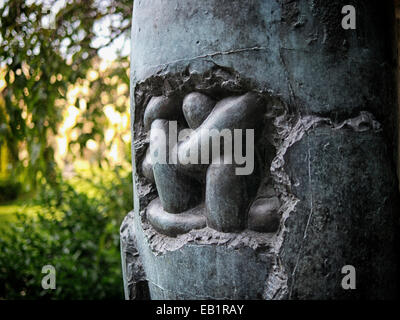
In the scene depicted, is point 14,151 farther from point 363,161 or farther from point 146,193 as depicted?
point 363,161

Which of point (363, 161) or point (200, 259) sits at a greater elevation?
point (363, 161)

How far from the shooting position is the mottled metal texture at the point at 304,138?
1.07m

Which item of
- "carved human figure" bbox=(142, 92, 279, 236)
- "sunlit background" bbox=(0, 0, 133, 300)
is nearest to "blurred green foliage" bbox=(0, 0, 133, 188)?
"sunlit background" bbox=(0, 0, 133, 300)

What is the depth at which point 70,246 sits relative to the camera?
9.05 ft

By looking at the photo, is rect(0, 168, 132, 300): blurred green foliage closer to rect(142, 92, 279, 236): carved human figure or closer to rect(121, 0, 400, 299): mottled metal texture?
rect(142, 92, 279, 236): carved human figure

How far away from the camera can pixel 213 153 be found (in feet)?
3.80

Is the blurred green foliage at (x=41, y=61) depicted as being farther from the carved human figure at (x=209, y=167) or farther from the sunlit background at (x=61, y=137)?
the carved human figure at (x=209, y=167)

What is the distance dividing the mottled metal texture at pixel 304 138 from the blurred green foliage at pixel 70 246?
A: 1582 millimetres

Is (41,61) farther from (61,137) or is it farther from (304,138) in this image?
(304,138)

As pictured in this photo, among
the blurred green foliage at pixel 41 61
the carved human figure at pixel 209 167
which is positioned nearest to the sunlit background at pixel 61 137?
the blurred green foliage at pixel 41 61

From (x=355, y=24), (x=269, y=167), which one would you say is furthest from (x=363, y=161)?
(x=355, y=24)

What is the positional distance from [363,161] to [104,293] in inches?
78.8

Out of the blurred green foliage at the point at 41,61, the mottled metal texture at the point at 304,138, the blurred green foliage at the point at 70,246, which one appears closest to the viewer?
the mottled metal texture at the point at 304,138

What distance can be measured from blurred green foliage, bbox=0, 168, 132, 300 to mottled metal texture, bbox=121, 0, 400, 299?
5.19ft
